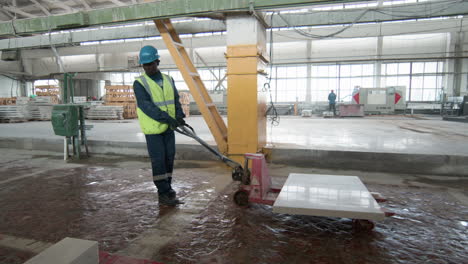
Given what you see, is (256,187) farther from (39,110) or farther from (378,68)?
(378,68)

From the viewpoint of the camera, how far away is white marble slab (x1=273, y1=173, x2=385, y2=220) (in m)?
2.51

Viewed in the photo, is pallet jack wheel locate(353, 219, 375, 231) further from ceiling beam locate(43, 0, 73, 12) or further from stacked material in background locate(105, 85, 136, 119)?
ceiling beam locate(43, 0, 73, 12)

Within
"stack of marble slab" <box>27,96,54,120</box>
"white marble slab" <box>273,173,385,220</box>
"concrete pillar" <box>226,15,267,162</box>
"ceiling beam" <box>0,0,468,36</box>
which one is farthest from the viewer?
"stack of marble slab" <box>27,96,54,120</box>

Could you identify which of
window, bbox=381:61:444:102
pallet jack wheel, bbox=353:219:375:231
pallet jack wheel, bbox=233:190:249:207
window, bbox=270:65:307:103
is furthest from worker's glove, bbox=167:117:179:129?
window, bbox=381:61:444:102

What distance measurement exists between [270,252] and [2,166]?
613 cm

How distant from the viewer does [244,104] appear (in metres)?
5.11

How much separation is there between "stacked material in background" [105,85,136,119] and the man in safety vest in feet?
45.9

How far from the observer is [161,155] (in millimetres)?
3465

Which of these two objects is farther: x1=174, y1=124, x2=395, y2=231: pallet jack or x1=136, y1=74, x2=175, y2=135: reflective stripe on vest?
x1=136, y1=74, x2=175, y2=135: reflective stripe on vest

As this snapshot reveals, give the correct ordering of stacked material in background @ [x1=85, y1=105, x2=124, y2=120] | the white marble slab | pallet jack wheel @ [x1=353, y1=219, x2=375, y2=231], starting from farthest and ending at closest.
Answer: stacked material in background @ [x1=85, y1=105, x2=124, y2=120] → pallet jack wheel @ [x1=353, y1=219, x2=375, y2=231] → the white marble slab

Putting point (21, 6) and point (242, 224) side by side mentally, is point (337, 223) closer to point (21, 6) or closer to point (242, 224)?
point (242, 224)

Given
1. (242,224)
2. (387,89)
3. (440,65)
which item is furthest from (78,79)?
(440,65)

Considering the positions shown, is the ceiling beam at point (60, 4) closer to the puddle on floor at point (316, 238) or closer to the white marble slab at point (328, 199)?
the puddle on floor at point (316, 238)

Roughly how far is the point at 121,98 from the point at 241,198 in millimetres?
14896
